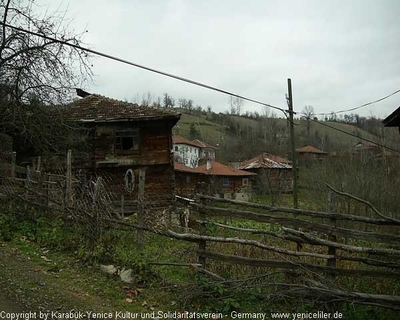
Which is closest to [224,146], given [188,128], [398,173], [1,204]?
[188,128]

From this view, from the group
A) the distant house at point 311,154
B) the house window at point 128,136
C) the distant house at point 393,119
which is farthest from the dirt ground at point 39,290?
the distant house at point 311,154

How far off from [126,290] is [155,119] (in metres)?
12.9

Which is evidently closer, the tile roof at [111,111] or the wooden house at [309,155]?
the tile roof at [111,111]

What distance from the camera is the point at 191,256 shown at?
20.7ft

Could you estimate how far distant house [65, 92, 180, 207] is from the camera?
59.2ft

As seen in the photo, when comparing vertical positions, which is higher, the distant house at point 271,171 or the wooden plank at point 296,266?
the distant house at point 271,171

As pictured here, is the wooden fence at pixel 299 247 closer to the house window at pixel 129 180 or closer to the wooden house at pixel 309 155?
the house window at pixel 129 180

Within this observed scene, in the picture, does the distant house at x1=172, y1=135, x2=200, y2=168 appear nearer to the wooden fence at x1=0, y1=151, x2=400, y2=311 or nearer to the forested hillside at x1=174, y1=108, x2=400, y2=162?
the forested hillside at x1=174, y1=108, x2=400, y2=162

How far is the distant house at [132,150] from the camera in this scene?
1803 cm

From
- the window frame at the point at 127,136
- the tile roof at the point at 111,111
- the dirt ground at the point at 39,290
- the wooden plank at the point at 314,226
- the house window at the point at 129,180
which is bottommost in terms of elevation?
the dirt ground at the point at 39,290

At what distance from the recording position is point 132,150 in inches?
719

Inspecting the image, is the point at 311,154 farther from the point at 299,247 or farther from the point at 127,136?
the point at 299,247

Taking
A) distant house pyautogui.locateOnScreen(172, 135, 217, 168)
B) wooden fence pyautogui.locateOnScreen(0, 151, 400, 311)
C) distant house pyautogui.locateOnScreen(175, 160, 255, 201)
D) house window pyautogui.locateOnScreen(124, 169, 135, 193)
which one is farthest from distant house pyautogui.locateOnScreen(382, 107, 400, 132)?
distant house pyautogui.locateOnScreen(172, 135, 217, 168)

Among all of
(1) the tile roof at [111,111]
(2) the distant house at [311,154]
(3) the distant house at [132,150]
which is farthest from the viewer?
(2) the distant house at [311,154]
